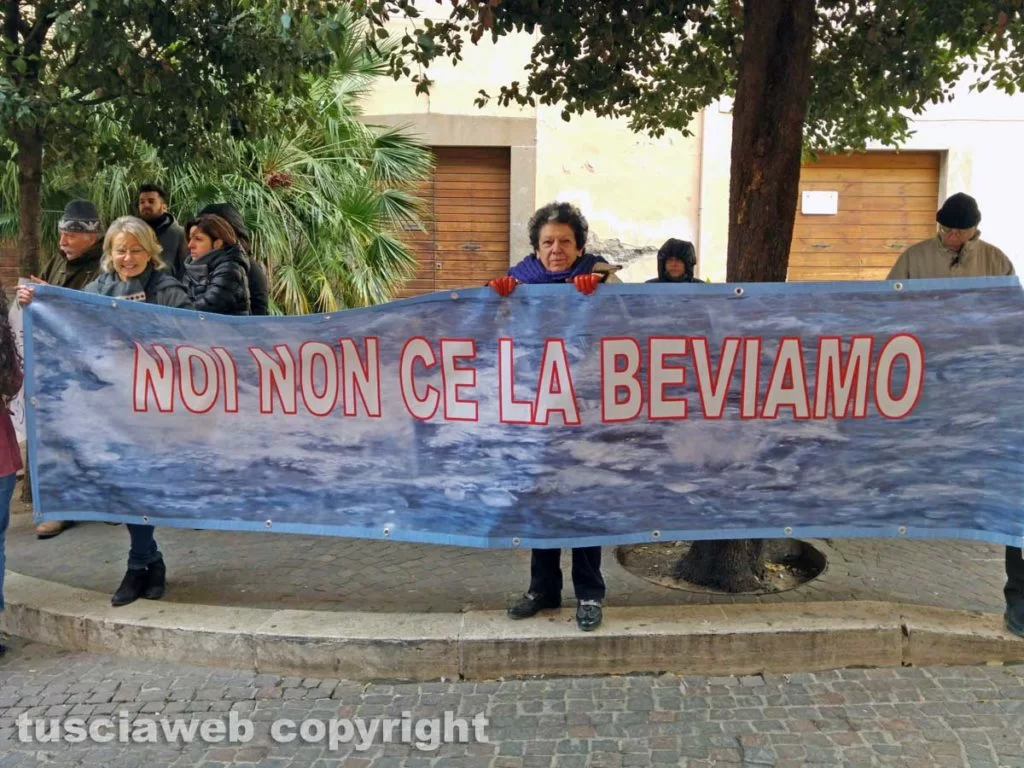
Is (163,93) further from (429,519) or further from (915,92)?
(915,92)

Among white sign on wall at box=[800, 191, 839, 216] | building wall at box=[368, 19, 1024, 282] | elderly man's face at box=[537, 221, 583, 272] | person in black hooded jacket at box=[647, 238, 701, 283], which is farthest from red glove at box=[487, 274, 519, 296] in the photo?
white sign on wall at box=[800, 191, 839, 216]

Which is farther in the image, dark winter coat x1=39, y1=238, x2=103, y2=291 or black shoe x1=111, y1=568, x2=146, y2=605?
dark winter coat x1=39, y1=238, x2=103, y2=291

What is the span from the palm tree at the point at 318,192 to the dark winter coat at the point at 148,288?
10.3 ft

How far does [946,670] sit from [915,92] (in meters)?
3.81

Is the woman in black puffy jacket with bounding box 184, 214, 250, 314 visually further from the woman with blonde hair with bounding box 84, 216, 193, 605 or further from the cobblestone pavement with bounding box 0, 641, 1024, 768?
the cobblestone pavement with bounding box 0, 641, 1024, 768

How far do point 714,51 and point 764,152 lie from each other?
89.5 inches

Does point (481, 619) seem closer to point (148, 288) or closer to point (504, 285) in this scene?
point (504, 285)

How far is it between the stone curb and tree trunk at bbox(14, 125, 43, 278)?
2975 millimetres

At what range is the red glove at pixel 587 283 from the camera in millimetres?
3848

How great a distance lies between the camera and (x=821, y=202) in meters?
10.9

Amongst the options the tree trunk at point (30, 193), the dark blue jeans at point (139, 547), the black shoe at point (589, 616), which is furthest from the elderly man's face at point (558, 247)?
the tree trunk at point (30, 193)

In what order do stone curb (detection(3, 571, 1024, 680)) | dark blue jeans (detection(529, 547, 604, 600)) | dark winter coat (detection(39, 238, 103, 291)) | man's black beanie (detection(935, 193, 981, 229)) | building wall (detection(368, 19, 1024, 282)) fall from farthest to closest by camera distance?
building wall (detection(368, 19, 1024, 282))
dark winter coat (detection(39, 238, 103, 291))
man's black beanie (detection(935, 193, 981, 229))
dark blue jeans (detection(529, 547, 604, 600))
stone curb (detection(3, 571, 1024, 680))

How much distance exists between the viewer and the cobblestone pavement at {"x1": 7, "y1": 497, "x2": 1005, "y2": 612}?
442 cm

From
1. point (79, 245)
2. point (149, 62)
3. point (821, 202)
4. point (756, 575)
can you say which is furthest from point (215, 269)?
point (821, 202)
